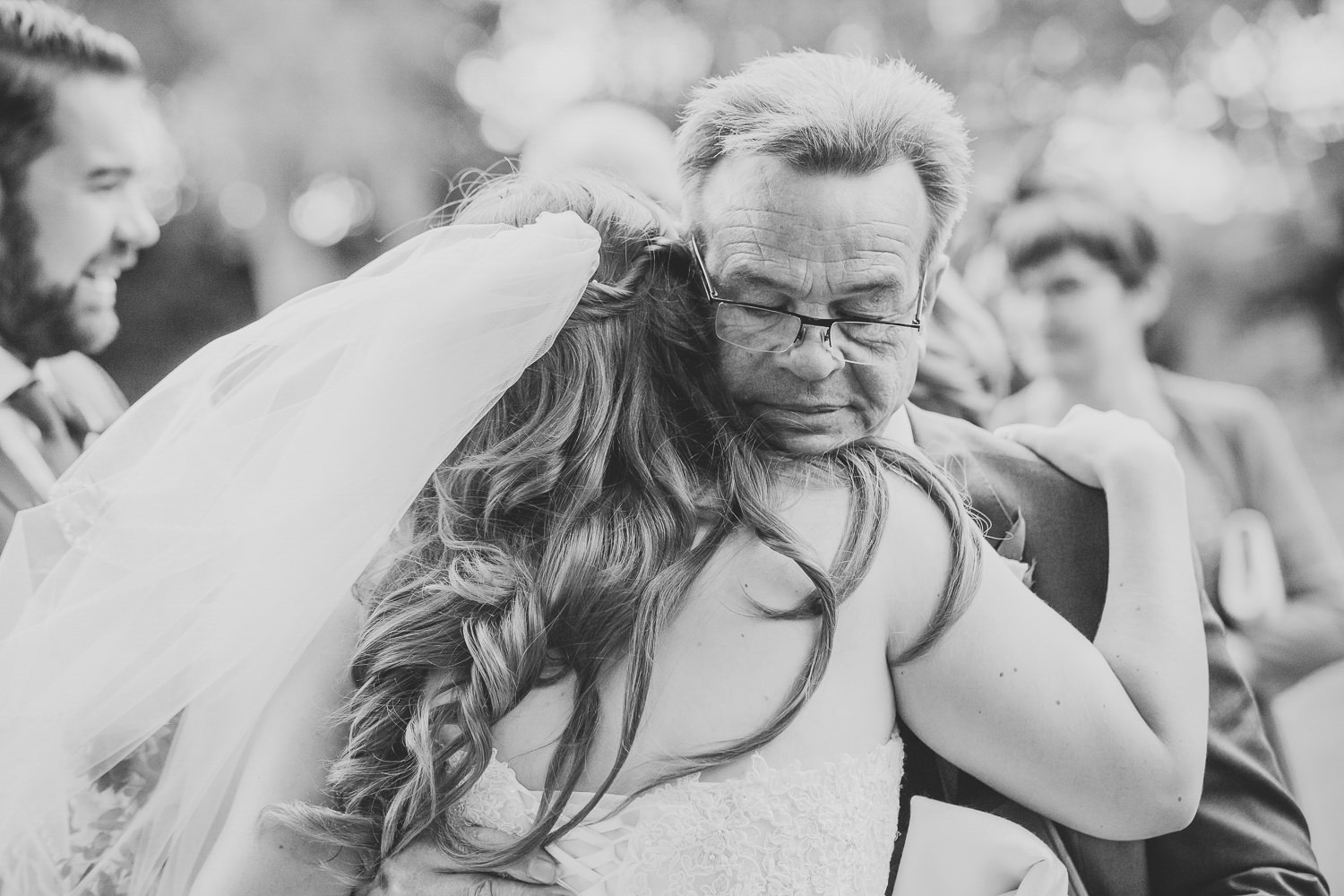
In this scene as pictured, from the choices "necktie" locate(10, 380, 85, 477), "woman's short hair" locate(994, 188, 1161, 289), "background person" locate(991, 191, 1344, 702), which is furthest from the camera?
"woman's short hair" locate(994, 188, 1161, 289)

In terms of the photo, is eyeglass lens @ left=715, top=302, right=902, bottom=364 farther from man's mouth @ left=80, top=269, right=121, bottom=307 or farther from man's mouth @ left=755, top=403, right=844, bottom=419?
man's mouth @ left=80, top=269, right=121, bottom=307

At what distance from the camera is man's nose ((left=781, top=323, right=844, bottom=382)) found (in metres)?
1.84

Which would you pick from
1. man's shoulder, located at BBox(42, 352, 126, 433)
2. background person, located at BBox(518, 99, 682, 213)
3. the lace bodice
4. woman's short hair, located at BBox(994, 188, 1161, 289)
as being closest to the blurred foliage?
woman's short hair, located at BBox(994, 188, 1161, 289)

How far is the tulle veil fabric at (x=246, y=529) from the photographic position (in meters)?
1.79

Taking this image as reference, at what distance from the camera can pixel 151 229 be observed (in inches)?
107

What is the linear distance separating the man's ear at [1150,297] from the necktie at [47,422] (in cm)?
361

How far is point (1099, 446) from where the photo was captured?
216cm

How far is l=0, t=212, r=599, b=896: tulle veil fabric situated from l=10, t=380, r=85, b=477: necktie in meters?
0.78

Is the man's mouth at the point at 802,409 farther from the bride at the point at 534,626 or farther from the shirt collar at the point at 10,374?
the shirt collar at the point at 10,374

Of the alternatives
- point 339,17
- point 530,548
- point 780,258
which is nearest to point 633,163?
point 780,258

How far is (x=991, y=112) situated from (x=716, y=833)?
13034mm

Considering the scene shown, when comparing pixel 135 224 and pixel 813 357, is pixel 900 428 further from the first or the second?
pixel 135 224

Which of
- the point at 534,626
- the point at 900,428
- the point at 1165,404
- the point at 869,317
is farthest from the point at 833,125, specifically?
the point at 1165,404

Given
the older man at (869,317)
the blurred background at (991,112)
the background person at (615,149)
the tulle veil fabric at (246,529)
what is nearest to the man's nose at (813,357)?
the older man at (869,317)
